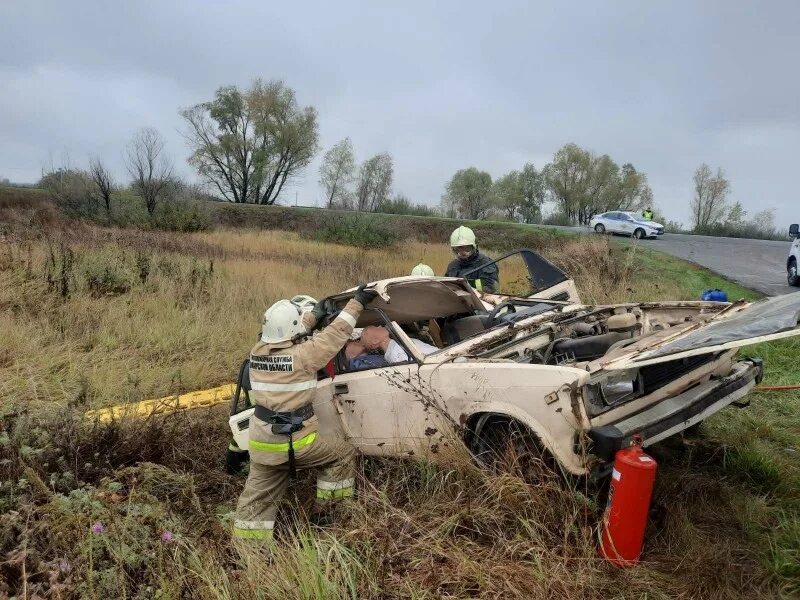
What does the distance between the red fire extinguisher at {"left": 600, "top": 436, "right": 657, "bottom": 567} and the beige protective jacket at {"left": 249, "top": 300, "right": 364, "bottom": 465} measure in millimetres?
1760

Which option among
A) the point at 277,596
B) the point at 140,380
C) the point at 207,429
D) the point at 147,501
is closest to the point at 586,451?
the point at 277,596

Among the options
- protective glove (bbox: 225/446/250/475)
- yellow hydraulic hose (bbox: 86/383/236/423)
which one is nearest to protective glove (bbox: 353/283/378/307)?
protective glove (bbox: 225/446/250/475)

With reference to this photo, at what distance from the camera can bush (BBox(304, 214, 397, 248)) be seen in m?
17.9

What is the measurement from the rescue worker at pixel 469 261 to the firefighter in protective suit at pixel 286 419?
3.16 m

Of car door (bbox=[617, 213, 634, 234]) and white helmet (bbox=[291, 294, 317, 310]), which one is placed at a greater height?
car door (bbox=[617, 213, 634, 234])

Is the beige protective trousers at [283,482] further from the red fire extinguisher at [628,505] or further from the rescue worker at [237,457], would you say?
the red fire extinguisher at [628,505]

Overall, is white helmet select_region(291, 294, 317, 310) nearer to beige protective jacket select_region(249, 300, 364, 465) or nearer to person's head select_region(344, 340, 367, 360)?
person's head select_region(344, 340, 367, 360)

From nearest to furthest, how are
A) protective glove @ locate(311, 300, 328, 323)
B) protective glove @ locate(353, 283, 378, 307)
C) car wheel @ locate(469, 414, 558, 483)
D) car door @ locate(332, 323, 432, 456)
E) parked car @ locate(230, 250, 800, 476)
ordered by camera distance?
parked car @ locate(230, 250, 800, 476), car wheel @ locate(469, 414, 558, 483), car door @ locate(332, 323, 432, 456), protective glove @ locate(353, 283, 378, 307), protective glove @ locate(311, 300, 328, 323)

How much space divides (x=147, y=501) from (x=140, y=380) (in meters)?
2.62

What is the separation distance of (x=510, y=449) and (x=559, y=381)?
0.48 metres

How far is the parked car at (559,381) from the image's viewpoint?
278 cm

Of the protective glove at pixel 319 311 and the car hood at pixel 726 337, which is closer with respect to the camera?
the car hood at pixel 726 337

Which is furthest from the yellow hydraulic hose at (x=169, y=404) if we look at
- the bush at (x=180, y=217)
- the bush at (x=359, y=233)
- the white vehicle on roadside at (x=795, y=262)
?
the bush at (x=180, y=217)

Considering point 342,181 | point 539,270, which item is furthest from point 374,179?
point 539,270
